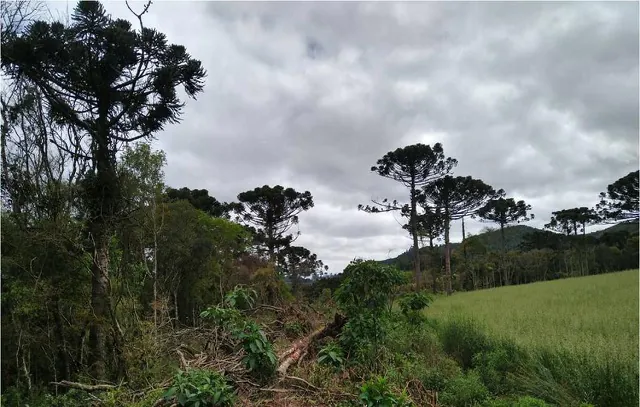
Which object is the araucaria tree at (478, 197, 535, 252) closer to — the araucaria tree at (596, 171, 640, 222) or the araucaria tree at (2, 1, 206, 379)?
the araucaria tree at (596, 171, 640, 222)

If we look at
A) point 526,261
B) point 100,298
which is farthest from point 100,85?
point 526,261

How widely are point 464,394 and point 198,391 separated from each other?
9.81 ft

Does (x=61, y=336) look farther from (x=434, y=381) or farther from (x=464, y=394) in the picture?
(x=464, y=394)

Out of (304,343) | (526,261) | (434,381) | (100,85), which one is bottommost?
(434,381)

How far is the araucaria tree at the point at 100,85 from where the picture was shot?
8492 mm

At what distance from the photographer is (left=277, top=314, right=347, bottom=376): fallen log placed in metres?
5.33

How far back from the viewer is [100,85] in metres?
9.39

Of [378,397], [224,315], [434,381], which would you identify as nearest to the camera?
[378,397]

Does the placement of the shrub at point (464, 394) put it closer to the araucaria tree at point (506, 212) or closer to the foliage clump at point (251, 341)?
the foliage clump at point (251, 341)

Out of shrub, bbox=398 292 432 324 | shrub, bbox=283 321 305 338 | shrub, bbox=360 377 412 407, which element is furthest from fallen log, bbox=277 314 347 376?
shrub, bbox=398 292 432 324

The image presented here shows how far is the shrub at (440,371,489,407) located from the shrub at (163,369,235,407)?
2.51 metres

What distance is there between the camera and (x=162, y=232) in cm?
1742

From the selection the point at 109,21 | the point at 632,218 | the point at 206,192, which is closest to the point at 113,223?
the point at 109,21

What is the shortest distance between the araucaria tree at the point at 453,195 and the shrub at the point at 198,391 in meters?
25.8
